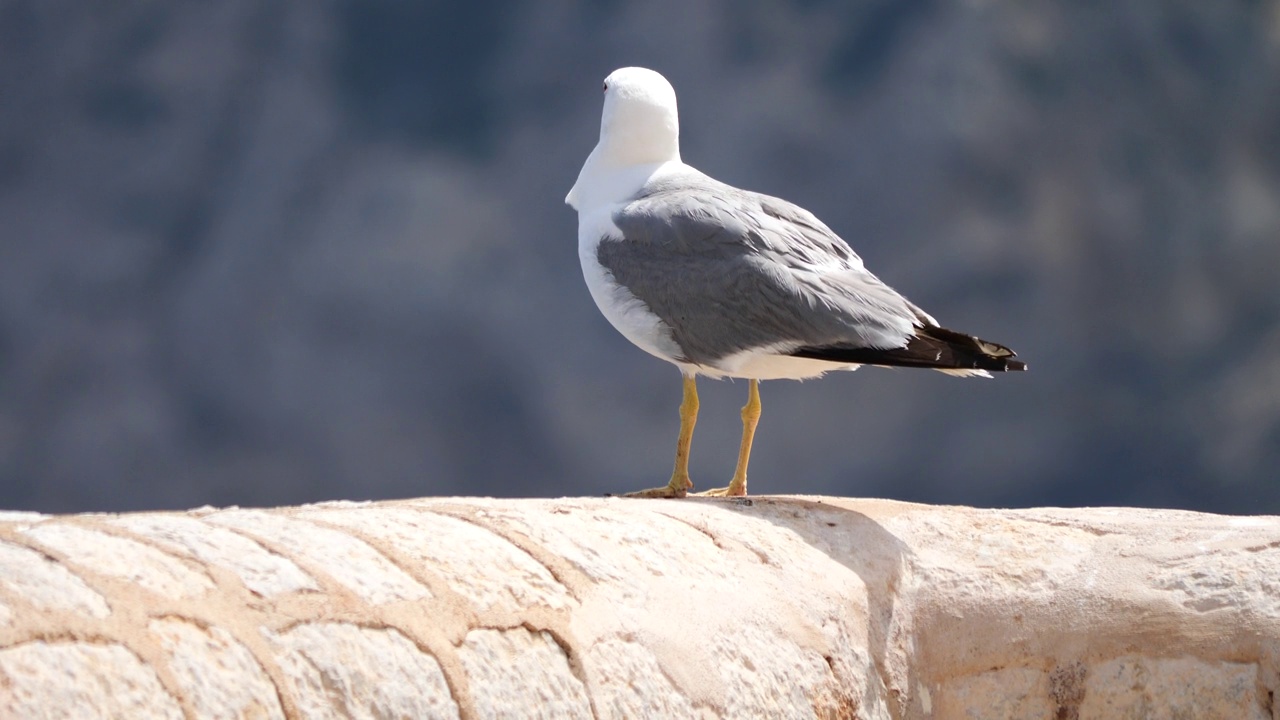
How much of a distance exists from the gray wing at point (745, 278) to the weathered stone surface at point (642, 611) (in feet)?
1.35

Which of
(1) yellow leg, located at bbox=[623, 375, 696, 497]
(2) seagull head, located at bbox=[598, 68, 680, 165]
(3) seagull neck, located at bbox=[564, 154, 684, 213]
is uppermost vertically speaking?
(2) seagull head, located at bbox=[598, 68, 680, 165]

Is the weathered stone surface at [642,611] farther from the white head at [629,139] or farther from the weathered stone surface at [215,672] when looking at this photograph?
the white head at [629,139]

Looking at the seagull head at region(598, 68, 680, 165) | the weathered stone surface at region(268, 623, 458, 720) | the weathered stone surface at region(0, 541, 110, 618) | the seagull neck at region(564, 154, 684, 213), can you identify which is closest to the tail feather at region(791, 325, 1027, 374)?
the seagull neck at region(564, 154, 684, 213)

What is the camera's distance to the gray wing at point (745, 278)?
10.1 feet

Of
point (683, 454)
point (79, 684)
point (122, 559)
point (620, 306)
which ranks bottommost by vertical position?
point (79, 684)

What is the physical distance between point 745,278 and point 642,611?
1088 mm

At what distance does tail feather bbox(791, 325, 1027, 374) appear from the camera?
2.93 meters

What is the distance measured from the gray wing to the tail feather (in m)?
0.02

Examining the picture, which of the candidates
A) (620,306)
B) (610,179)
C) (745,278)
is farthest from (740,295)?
(610,179)

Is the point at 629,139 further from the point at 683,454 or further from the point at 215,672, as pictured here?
the point at 215,672

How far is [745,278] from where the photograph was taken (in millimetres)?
3172

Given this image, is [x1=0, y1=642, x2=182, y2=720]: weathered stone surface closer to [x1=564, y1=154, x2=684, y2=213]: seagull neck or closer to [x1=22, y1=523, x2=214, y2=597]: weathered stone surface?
[x1=22, y1=523, x2=214, y2=597]: weathered stone surface

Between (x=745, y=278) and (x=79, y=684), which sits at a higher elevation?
(x=745, y=278)

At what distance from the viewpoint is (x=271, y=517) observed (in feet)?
7.08
